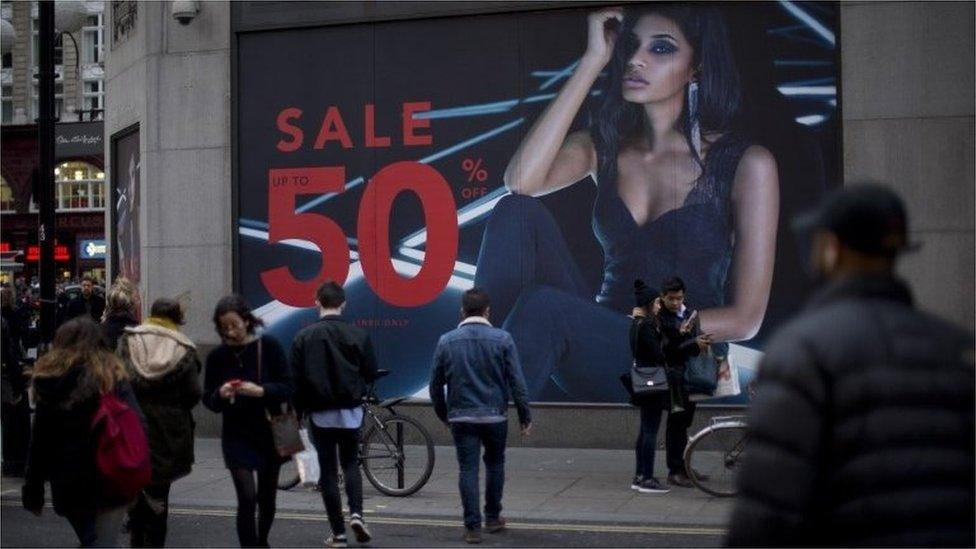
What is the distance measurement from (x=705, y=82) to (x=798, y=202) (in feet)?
5.07

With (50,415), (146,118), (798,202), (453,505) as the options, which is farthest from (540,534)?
(146,118)

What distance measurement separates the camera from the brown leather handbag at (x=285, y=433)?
842cm

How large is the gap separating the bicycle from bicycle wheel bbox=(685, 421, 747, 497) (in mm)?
2262

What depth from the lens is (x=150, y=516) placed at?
340 inches

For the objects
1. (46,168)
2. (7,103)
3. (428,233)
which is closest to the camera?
(46,168)

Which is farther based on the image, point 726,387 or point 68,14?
point 68,14

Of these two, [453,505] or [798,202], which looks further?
[798,202]

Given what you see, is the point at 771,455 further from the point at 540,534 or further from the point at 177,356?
the point at 540,534

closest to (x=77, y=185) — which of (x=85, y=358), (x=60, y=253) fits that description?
(x=60, y=253)

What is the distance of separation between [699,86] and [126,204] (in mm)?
8091

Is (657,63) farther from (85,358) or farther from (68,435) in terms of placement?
(68,435)

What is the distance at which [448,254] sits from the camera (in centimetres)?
1485

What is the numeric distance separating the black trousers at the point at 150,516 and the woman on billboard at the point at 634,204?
636cm

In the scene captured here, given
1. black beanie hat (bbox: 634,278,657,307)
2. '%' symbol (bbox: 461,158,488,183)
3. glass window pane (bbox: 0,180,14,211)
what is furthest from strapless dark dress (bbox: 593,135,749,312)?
glass window pane (bbox: 0,180,14,211)
